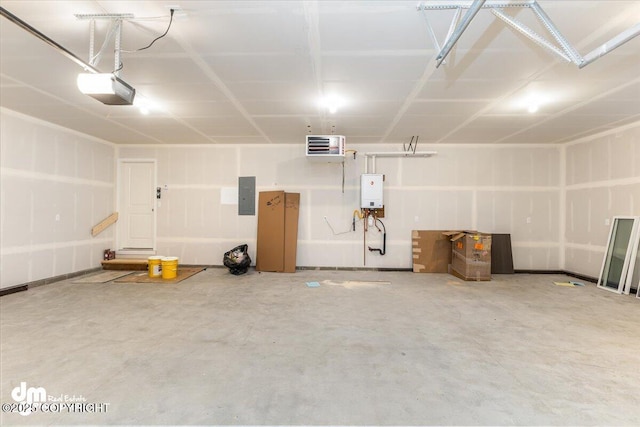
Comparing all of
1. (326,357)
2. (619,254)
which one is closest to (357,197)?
(326,357)

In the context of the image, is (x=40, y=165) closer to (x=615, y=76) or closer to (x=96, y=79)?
(x=96, y=79)

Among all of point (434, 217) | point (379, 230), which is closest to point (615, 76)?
point (434, 217)

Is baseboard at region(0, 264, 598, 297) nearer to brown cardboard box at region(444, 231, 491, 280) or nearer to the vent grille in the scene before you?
brown cardboard box at region(444, 231, 491, 280)

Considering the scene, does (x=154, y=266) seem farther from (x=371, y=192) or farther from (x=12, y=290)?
(x=371, y=192)

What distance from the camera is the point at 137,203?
241 inches

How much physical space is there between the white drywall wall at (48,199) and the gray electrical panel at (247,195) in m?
2.70

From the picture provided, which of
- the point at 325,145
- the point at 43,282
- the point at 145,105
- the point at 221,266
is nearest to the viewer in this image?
the point at 145,105

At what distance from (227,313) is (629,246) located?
19.7 ft

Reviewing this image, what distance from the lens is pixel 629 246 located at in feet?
14.4

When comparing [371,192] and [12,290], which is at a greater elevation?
[371,192]

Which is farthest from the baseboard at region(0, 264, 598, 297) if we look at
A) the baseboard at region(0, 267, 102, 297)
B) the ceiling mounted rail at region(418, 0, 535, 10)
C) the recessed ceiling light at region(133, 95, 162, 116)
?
the ceiling mounted rail at region(418, 0, 535, 10)

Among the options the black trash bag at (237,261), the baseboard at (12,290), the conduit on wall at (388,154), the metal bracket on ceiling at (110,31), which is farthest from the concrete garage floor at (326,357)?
the conduit on wall at (388,154)

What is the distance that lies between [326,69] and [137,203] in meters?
5.32

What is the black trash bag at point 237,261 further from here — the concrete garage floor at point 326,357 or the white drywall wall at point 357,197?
the concrete garage floor at point 326,357
